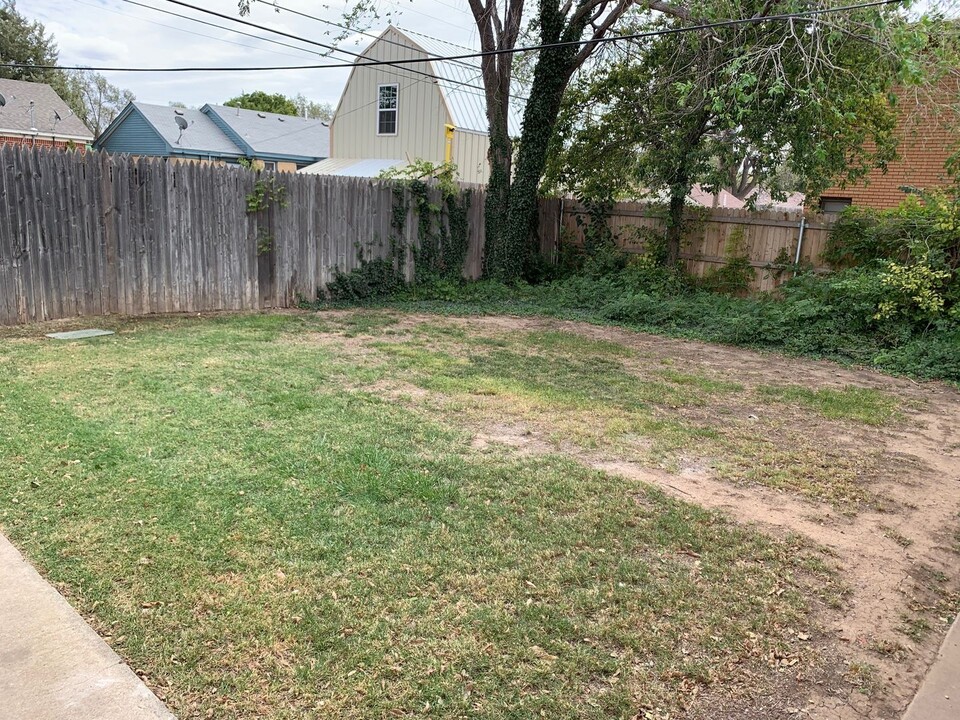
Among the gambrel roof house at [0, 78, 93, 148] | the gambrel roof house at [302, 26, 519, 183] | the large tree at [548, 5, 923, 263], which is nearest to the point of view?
the large tree at [548, 5, 923, 263]

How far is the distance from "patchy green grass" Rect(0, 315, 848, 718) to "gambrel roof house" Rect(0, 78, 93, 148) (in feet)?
83.2

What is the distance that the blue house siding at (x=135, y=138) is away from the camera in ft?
Result: 91.2

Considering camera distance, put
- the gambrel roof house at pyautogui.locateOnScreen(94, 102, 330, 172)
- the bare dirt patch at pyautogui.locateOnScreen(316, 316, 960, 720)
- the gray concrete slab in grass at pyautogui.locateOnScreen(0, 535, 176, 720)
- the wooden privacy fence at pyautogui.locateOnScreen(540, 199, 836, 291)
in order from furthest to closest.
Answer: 1. the gambrel roof house at pyautogui.locateOnScreen(94, 102, 330, 172)
2. the wooden privacy fence at pyautogui.locateOnScreen(540, 199, 836, 291)
3. the bare dirt patch at pyautogui.locateOnScreen(316, 316, 960, 720)
4. the gray concrete slab in grass at pyautogui.locateOnScreen(0, 535, 176, 720)

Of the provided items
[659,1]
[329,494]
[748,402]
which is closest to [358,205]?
[659,1]

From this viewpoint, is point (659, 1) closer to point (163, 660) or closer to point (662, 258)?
point (662, 258)

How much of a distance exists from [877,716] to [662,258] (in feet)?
35.6

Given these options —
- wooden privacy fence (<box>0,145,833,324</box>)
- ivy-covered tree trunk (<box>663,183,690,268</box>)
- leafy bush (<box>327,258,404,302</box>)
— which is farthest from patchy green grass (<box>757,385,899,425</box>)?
leafy bush (<box>327,258,404,302</box>)

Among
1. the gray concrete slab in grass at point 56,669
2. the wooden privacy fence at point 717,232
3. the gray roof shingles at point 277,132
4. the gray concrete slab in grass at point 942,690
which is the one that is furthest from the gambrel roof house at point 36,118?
the gray concrete slab in grass at point 942,690

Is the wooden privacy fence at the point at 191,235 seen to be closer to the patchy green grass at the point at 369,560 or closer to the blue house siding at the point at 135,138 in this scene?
the patchy green grass at the point at 369,560

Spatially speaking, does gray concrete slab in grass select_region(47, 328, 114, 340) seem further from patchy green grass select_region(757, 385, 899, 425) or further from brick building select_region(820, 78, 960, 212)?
brick building select_region(820, 78, 960, 212)

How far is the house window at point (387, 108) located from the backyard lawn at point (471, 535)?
16.6 metres

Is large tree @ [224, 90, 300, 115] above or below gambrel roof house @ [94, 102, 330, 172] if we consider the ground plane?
above

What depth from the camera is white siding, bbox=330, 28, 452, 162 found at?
2033cm

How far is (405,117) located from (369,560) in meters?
19.9
